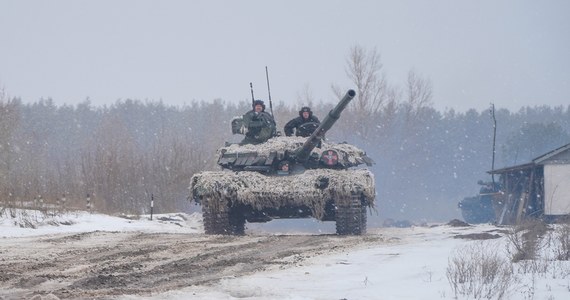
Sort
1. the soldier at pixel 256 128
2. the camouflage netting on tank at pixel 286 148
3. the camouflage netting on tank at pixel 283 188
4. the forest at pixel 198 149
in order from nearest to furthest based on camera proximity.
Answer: the camouflage netting on tank at pixel 283 188 → the camouflage netting on tank at pixel 286 148 → the soldier at pixel 256 128 → the forest at pixel 198 149

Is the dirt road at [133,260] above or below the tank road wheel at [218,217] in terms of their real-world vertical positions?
below

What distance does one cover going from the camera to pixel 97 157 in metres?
33.2

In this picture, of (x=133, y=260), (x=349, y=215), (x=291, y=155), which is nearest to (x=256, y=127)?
(x=291, y=155)

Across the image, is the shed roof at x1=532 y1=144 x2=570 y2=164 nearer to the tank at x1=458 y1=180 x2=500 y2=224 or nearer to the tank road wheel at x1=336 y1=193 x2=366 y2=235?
the tank at x1=458 y1=180 x2=500 y2=224

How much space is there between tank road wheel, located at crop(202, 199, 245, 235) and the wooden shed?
1628cm

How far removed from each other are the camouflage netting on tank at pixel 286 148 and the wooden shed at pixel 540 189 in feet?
48.2

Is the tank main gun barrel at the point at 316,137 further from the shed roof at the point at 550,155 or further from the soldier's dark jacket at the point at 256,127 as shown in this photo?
the shed roof at the point at 550,155

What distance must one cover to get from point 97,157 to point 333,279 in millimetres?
26045

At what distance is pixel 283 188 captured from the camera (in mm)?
15656

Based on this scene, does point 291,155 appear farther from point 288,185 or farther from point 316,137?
point 288,185

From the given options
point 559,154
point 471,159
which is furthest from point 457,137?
point 559,154

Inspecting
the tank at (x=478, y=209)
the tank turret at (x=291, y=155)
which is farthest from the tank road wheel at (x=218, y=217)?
the tank at (x=478, y=209)

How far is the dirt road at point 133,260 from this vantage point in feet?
24.1

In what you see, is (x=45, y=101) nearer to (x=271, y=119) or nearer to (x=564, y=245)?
(x=271, y=119)
